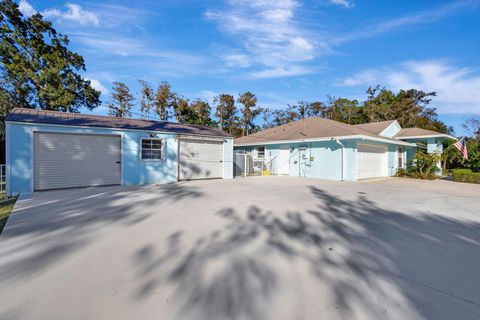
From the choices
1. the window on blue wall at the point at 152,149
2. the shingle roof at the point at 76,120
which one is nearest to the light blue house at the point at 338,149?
the shingle roof at the point at 76,120

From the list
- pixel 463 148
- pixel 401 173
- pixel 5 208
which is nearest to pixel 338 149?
pixel 401 173

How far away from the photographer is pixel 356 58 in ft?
A: 56.2

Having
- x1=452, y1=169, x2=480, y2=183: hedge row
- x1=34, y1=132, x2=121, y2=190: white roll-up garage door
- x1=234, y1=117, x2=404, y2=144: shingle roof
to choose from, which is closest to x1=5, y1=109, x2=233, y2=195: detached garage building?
x1=34, y1=132, x2=121, y2=190: white roll-up garage door

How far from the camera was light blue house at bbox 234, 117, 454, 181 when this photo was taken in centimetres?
1382

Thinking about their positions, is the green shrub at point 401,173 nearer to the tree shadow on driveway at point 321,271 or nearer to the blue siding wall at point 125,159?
the blue siding wall at point 125,159

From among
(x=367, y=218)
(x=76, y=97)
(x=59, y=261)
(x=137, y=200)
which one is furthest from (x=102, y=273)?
(x=76, y=97)

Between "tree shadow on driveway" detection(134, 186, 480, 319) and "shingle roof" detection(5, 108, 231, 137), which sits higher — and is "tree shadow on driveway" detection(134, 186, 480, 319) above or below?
below

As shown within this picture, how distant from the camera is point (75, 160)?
9.75 m

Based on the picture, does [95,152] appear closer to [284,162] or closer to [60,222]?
[60,222]

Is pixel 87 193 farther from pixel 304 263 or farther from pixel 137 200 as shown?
pixel 304 263

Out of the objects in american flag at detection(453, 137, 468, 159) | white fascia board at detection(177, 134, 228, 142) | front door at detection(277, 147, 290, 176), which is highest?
white fascia board at detection(177, 134, 228, 142)

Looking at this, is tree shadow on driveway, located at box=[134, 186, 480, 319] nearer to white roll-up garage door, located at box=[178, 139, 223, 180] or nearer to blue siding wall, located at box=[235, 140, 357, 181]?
white roll-up garage door, located at box=[178, 139, 223, 180]

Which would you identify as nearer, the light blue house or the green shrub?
the light blue house

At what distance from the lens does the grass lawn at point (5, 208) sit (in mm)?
5123
